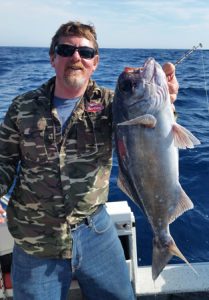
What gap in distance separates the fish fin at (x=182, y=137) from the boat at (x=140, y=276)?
132 cm

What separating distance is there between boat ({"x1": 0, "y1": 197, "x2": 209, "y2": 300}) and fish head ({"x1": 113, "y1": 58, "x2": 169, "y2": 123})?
1331 mm

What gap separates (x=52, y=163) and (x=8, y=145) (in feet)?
1.22

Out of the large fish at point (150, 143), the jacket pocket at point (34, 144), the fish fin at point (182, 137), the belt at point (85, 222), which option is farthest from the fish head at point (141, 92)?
the belt at point (85, 222)

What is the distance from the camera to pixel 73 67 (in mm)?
2943

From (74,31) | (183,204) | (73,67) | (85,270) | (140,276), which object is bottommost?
(140,276)

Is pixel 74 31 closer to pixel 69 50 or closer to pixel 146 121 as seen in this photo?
pixel 69 50

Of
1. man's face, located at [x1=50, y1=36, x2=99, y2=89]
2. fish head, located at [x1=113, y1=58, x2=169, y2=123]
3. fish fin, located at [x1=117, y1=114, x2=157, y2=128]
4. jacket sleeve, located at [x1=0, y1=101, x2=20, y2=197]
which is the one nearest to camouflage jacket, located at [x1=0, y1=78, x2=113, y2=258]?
jacket sleeve, located at [x1=0, y1=101, x2=20, y2=197]

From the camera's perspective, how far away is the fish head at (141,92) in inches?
110

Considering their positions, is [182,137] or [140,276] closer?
[182,137]

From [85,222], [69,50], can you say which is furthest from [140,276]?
[69,50]

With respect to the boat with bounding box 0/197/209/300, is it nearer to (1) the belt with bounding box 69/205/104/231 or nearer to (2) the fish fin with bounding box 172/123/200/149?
(1) the belt with bounding box 69/205/104/231

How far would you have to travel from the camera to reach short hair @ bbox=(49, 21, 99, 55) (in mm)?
3025

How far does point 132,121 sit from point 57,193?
31.7 inches

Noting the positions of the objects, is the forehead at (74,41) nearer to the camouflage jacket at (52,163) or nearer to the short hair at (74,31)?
the short hair at (74,31)
